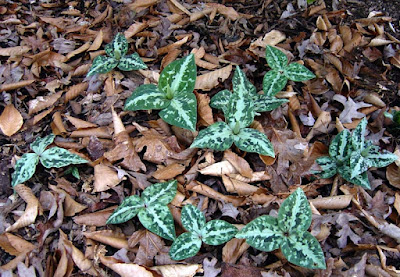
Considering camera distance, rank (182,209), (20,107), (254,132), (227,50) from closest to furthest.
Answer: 1. (182,209)
2. (254,132)
3. (20,107)
4. (227,50)

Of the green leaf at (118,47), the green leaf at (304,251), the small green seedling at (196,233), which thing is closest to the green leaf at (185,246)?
the small green seedling at (196,233)

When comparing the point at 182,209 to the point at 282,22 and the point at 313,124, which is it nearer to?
the point at 313,124

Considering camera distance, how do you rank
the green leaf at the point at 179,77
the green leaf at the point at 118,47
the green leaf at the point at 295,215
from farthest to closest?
the green leaf at the point at 118,47
the green leaf at the point at 179,77
the green leaf at the point at 295,215

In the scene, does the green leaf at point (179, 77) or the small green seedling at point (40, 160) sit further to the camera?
the green leaf at point (179, 77)

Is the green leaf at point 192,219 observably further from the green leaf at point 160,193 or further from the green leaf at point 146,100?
the green leaf at point 146,100

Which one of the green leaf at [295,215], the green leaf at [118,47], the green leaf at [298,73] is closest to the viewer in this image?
the green leaf at [295,215]

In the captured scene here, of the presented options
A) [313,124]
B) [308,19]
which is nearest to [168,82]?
[313,124]

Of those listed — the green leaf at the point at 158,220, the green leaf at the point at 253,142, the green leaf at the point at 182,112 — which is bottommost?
the green leaf at the point at 158,220
